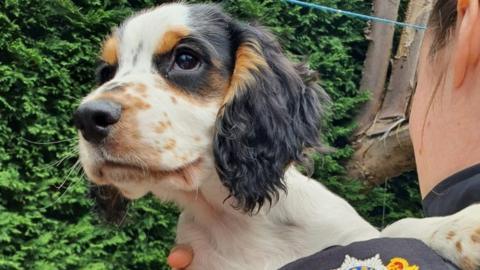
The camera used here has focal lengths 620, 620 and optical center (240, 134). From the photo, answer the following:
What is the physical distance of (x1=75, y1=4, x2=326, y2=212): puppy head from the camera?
1664 mm

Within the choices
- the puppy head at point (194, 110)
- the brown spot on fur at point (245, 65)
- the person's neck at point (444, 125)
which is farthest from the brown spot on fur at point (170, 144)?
the person's neck at point (444, 125)

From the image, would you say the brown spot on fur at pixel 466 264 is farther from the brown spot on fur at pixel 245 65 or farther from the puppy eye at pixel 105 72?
the puppy eye at pixel 105 72

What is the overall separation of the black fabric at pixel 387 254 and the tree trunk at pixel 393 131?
3.88 metres

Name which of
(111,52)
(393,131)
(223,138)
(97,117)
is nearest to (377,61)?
(393,131)

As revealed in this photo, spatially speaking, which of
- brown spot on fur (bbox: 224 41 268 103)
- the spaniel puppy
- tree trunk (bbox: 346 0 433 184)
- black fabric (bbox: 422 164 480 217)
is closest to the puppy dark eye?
the spaniel puppy

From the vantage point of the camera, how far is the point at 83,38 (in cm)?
369

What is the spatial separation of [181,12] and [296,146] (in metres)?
0.62

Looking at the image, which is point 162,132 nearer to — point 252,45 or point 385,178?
point 252,45

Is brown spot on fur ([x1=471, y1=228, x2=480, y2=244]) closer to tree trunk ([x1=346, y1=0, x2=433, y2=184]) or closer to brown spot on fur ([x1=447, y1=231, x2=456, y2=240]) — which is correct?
brown spot on fur ([x1=447, y1=231, x2=456, y2=240])

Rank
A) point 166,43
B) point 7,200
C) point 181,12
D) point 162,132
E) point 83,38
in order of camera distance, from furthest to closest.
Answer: point 83,38 < point 7,200 < point 181,12 < point 166,43 < point 162,132

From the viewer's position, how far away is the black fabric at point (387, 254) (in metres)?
0.89

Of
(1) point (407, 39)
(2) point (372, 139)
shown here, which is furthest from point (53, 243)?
(1) point (407, 39)

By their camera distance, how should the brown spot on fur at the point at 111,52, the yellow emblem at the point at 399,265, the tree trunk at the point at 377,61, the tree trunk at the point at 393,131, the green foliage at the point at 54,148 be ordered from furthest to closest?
1. the tree trunk at the point at 377,61
2. the tree trunk at the point at 393,131
3. the green foliage at the point at 54,148
4. the brown spot on fur at the point at 111,52
5. the yellow emblem at the point at 399,265

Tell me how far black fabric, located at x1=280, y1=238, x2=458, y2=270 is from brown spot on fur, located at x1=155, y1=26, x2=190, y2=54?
45.5 inches
